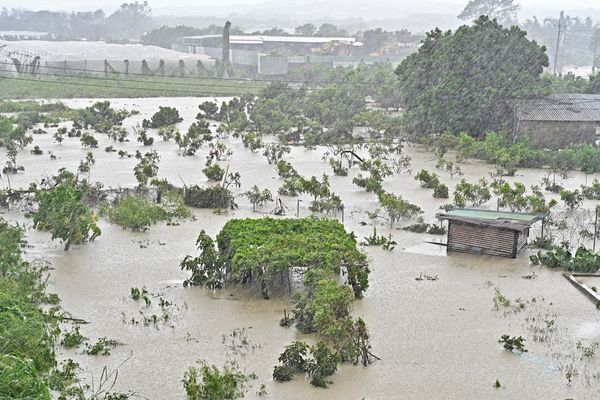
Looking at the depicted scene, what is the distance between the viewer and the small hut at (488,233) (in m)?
15.0

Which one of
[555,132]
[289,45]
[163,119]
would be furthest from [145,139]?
[289,45]

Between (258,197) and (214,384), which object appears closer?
(214,384)

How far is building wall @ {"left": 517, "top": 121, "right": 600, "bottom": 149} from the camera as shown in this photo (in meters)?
26.6

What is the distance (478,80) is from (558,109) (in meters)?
2.68

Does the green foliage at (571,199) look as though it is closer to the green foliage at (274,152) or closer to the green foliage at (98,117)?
the green foliage at (274,152)

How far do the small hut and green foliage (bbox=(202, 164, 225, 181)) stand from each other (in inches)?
284

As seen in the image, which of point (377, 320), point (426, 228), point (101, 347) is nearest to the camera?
point (101, 347)

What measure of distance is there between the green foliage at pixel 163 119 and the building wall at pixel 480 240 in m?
17.4

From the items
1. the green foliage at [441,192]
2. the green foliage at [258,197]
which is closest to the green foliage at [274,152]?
the green foliage at [258,197]

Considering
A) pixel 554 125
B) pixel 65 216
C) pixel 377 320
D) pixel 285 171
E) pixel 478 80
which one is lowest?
pixel 377 320

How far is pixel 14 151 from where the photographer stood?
75.3 feet

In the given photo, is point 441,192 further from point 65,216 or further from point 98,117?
point 98,117

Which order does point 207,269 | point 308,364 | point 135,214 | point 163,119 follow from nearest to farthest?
point 308,364 < point 207,269 < point 135,214 < point 163,119

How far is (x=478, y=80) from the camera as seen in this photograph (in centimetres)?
2741
